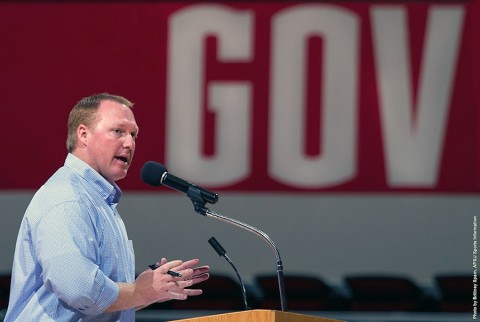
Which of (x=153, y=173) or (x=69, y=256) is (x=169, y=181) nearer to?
(x=153, y=173)

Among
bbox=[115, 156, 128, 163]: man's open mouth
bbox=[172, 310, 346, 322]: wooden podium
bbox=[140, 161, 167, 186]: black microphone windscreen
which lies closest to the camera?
bbox=[172, 310, 346, 322]: wooden podium

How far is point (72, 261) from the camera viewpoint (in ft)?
9.15

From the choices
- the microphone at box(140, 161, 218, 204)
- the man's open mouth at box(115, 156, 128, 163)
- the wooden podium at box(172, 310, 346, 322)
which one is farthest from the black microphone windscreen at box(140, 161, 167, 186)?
the wooden podium at box(172, 310, 346, 322)

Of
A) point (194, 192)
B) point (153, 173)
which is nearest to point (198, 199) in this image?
point (194, 192)

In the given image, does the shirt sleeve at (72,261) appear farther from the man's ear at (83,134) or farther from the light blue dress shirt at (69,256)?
the man's ear at (83,134)

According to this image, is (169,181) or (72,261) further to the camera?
(169,181)

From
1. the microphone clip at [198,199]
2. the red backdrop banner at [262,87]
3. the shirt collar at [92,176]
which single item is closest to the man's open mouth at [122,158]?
the shirt collar at [92,176]

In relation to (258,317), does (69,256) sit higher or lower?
higher

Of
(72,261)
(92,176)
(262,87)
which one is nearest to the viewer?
(72,261)

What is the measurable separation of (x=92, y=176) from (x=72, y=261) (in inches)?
15.2

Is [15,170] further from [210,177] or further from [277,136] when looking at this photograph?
[277,136]

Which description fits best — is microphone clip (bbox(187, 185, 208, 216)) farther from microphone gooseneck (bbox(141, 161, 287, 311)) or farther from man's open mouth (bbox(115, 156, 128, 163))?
man's open mouth (bbox(115, 156, 128, 163))

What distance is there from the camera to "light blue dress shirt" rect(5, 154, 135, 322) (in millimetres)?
2795

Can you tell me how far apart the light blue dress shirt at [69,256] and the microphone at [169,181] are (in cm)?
17
